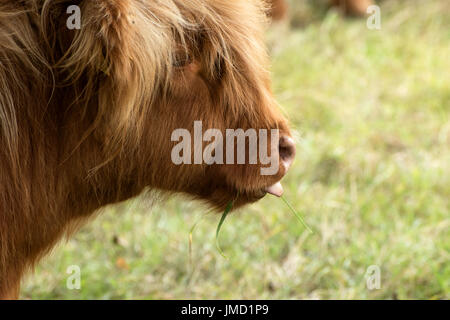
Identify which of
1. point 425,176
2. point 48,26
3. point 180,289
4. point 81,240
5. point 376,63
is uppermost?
point 376,63

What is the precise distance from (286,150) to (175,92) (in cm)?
50

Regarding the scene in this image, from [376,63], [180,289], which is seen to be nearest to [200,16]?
[180,289]

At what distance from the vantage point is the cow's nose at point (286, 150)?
9.06 feet

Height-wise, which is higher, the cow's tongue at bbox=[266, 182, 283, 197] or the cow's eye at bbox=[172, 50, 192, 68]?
the cow's eye at bbox=[172, 50, 192, 68]

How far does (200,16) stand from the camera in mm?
2584

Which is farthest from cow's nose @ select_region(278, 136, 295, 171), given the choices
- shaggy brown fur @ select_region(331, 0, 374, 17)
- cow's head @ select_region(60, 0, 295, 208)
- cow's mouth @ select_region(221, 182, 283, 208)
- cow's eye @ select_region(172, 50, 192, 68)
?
shaggy brown fur @ select_region(331, 0, 374, 17)

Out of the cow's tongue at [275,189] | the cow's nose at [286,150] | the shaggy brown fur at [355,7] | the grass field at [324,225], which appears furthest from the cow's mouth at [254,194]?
the shaggy brown fur at [355,7]

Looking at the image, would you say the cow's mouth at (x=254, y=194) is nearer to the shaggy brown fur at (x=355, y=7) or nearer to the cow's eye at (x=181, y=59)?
the cow's eye at (x=181, y=59)

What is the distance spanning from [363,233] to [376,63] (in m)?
2.89

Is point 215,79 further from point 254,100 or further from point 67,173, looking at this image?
point 67,173

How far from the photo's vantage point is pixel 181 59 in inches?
103

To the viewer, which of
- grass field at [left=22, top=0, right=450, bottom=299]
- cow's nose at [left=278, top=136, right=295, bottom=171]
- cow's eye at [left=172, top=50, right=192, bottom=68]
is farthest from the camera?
grass field at [left=22, top=0, right=450, bottom=299]

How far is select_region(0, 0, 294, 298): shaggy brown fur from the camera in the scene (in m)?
2.40

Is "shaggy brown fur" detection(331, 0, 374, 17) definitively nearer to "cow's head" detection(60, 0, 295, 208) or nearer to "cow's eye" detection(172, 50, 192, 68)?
"cow's head" detection(60, 0, 295, 208)
